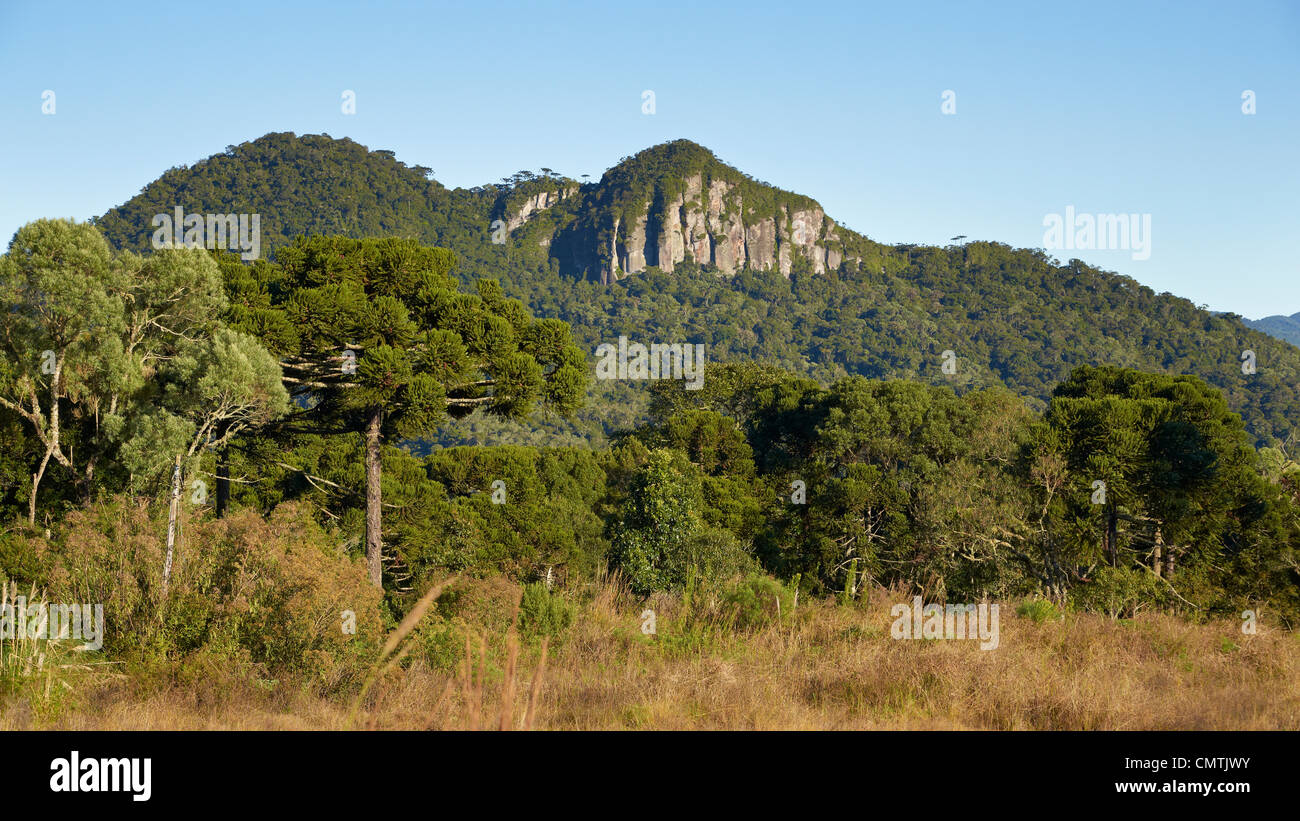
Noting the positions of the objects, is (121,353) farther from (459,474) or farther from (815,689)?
(459,474)

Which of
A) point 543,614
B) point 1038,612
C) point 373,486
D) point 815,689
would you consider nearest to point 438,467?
point 373,486

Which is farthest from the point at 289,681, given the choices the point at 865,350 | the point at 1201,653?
the point at 865,350

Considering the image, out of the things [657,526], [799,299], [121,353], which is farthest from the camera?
[799,299]

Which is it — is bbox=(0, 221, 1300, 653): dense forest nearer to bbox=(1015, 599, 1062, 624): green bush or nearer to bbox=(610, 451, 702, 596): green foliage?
bbox=(610, 451, 702, 596): green foliage

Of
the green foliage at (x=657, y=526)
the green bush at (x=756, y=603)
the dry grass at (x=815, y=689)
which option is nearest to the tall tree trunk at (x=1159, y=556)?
the green foliage at (x=657, y=526)

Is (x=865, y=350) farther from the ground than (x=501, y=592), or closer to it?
farther from the ground
